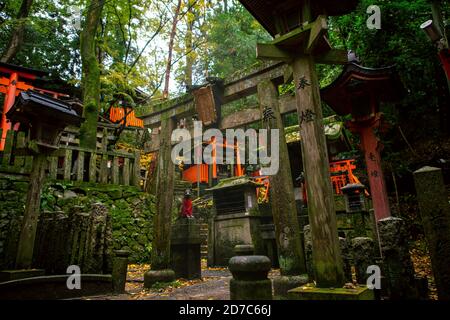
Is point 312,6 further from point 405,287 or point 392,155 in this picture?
point 392,155

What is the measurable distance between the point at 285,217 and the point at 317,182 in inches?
68.9

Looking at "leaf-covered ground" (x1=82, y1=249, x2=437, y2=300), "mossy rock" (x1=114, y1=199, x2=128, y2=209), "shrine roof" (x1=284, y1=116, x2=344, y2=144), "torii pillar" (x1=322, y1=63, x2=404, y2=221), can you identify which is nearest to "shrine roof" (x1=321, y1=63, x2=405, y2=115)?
"torii pillar" (x1=322, y1=63, x2=404, y2=221)

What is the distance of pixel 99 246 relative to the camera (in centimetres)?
653

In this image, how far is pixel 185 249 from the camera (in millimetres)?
8461

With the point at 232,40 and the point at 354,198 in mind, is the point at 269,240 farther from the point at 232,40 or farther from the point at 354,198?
the point at 232,40

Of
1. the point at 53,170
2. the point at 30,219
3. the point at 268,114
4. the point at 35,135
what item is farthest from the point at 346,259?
the point at 53,170

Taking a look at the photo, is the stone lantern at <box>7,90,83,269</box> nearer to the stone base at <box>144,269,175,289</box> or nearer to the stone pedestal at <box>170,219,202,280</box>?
the stone base at <box>144,269,175,289</box>

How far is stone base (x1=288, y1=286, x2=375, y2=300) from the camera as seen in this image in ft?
10.5

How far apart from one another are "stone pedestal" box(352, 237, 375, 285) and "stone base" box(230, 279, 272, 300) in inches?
68.5

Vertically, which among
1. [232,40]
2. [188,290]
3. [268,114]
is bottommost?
[188,290]

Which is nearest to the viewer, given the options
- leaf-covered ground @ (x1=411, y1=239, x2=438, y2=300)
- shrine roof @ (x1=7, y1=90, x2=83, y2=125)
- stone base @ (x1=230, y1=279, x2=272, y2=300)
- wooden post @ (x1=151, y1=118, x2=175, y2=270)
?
stone base @ (x1=230, y1=279, x2=272, y2=300)

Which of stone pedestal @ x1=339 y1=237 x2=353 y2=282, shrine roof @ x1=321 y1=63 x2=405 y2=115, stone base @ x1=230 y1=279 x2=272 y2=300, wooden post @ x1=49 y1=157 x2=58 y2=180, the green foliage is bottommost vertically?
stone base @ x1=230 y1=279 x2=272 y2=300

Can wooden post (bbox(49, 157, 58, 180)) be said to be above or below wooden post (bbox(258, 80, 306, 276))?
above

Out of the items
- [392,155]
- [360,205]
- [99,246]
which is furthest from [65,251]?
[392,155]
